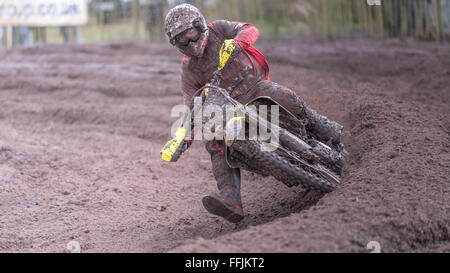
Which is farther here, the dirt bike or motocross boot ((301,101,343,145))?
motocross boot ((301,101,343,145))

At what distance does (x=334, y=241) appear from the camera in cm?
276

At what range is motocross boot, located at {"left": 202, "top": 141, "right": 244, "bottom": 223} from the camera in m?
3.50

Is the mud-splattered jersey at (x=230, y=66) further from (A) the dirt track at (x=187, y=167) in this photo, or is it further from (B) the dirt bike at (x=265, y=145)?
(A) the dirt track at (x=187, y=167)

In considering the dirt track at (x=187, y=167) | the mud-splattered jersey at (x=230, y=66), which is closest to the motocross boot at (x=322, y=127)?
the dirt track at (x=187, y=167)

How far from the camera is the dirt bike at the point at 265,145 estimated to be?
341 centimetres

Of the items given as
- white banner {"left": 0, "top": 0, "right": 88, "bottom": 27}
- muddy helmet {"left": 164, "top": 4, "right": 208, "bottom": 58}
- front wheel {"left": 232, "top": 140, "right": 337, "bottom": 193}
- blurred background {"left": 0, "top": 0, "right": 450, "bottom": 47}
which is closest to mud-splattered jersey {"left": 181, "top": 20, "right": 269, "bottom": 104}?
muddy helmet {"left": 164, "top": 4, "right": 208, "bottom": 58}

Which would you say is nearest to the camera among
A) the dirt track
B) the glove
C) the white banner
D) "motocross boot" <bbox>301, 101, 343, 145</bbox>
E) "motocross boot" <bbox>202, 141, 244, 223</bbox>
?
the dirt track

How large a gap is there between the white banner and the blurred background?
0.19m

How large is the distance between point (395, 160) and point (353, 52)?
7.34 meters

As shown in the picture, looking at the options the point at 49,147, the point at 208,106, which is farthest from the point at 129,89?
the point at 208,106

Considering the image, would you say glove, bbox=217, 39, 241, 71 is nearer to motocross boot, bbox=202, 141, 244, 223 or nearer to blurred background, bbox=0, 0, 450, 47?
motocross boot, bbox=202, 141, 244, 223

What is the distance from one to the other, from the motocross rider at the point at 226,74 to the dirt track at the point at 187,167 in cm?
40
